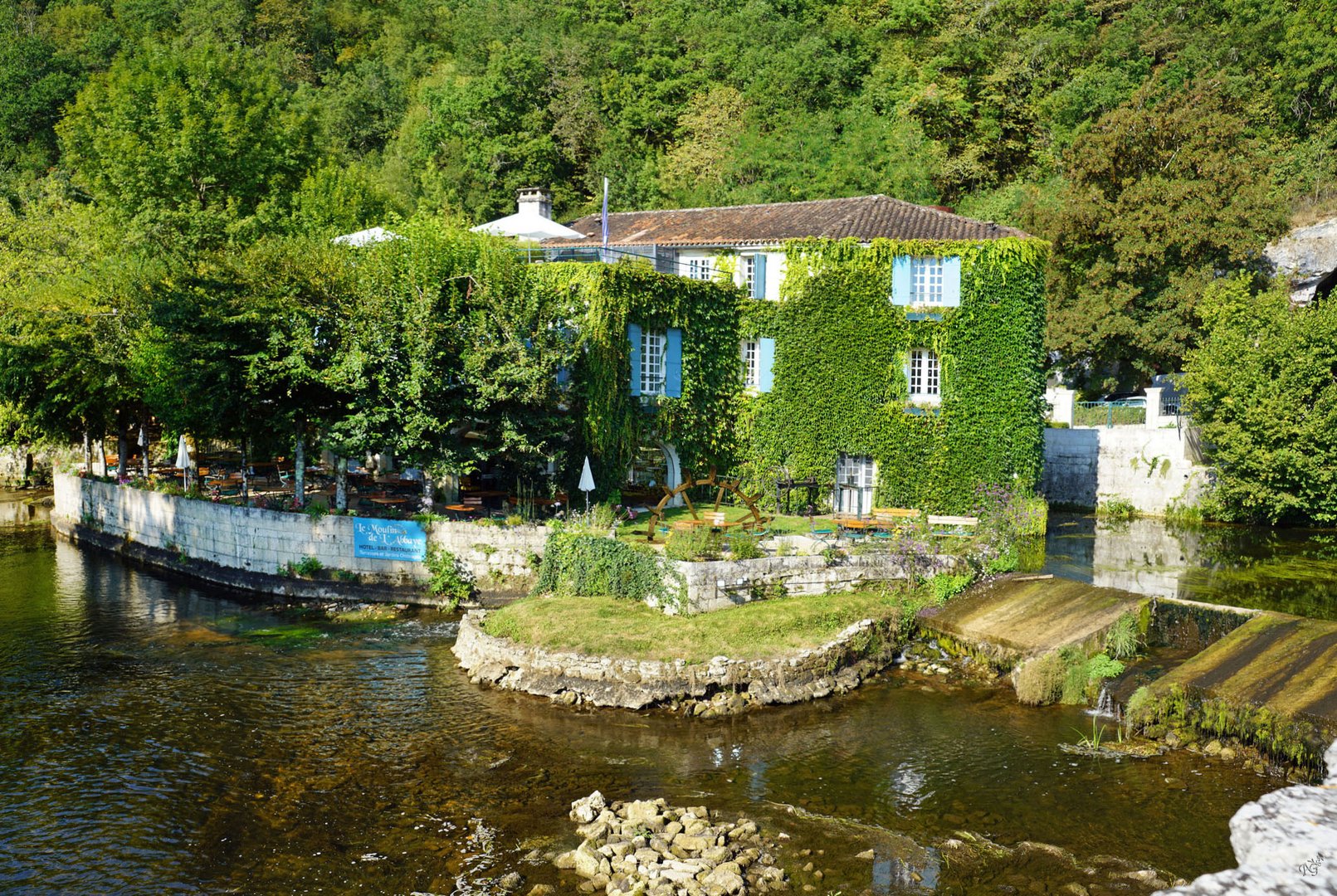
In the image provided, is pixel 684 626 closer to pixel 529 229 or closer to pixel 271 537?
pixel 271 537

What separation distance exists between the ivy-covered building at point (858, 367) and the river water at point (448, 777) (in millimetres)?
11264

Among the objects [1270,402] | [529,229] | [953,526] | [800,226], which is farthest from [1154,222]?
[529,229]

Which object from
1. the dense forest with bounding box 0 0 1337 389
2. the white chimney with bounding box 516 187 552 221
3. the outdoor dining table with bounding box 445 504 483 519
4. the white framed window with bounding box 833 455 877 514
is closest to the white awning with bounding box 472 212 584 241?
the dense forest with bounding box 0 0 1337 389

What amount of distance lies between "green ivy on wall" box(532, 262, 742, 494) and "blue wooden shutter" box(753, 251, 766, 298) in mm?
635

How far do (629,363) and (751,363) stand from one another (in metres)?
4.73

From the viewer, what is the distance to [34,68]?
74.3 metres

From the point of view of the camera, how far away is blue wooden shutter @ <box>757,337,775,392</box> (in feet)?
107

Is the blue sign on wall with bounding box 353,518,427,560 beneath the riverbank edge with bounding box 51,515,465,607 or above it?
above

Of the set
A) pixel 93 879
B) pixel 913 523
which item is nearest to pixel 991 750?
pixel 913 523

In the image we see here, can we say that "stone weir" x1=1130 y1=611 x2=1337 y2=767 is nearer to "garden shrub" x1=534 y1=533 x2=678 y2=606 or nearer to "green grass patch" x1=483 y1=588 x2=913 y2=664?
"green grass patch" x1=483 y1=588 x2=913 y2=664

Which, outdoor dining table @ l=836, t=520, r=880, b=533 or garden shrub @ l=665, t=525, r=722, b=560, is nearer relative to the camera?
garden shrub @ l=665, t=525, r=722, b=560

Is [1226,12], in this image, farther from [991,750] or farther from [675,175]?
[991,750]

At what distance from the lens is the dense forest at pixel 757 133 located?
135 ft

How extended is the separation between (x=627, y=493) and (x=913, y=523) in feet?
31.0
